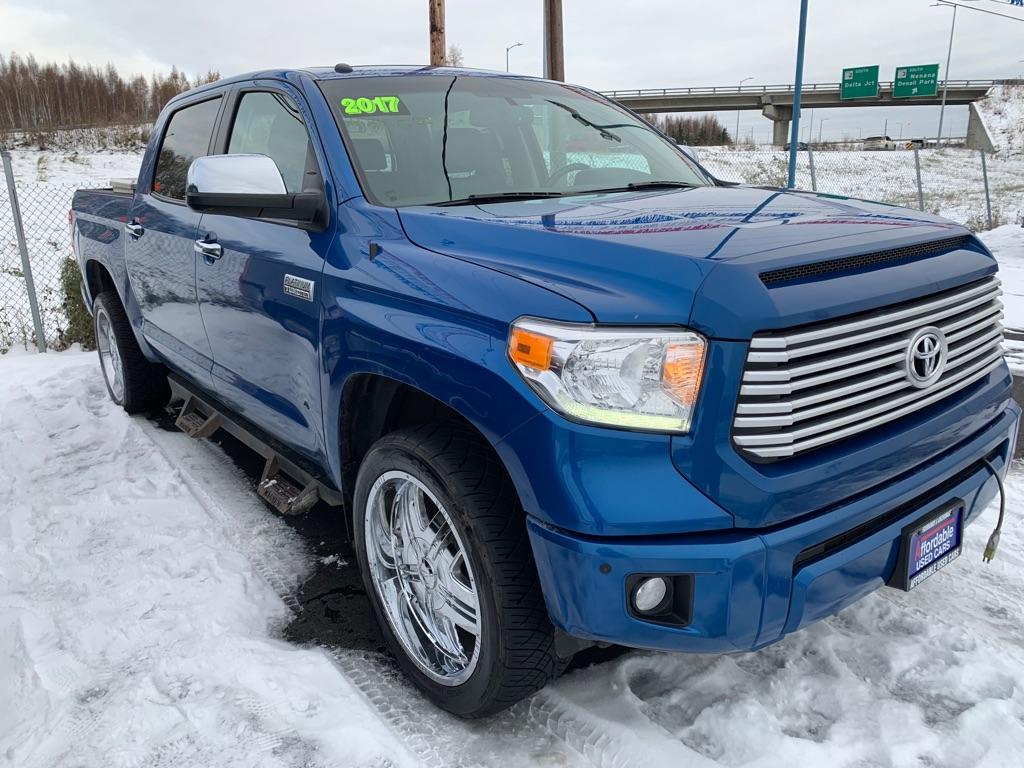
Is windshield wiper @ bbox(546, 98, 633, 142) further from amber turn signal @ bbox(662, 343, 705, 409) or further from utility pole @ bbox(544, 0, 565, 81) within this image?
utility pole @ bbox(544, 0, 565, 81)

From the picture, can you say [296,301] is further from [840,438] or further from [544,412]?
[840,438]

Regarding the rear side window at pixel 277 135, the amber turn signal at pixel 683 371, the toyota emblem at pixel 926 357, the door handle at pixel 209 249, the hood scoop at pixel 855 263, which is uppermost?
the rear side window at pixel 277 135

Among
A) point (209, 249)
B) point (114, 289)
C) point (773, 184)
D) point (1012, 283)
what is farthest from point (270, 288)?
point (773, 184)

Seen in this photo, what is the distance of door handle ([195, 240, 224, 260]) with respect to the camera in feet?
10.5

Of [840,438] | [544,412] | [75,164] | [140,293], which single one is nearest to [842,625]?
[840,438]

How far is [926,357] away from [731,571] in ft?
2.66

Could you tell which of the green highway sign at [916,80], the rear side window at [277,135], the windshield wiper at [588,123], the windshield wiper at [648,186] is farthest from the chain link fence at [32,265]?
the green highway sign at [916,80]

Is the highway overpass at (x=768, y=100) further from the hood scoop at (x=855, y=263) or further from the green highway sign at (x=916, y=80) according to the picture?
the hood scoop at (x=855, y=263)

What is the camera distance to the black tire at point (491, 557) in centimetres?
198

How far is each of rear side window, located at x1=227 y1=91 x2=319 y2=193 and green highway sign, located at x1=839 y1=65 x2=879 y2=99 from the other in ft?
177

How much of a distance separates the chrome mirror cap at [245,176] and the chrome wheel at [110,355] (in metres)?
2.72

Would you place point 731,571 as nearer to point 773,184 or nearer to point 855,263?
point 855,263

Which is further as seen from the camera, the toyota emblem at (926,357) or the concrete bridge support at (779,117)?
the concrete bridge support at (779,117)

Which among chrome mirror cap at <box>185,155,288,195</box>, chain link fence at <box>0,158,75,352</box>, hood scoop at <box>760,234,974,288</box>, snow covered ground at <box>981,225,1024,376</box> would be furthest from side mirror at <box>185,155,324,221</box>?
chain link fence at <box>0,158,75,352</box>
